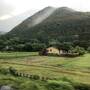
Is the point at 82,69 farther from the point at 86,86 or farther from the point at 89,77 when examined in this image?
the point at 86,86

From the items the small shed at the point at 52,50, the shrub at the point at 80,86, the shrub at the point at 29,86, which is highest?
the small shed at the point at 52,50

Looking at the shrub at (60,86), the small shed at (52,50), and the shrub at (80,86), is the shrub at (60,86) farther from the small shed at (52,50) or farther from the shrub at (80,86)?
the small shed at (52,50)

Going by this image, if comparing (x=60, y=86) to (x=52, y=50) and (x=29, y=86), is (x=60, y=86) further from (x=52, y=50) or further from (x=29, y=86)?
(x=52, y=50)

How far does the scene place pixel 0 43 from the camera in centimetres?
15788

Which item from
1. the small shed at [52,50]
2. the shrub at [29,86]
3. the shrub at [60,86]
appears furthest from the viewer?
the small shed at [52,50]

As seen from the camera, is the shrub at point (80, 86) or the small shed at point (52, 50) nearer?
the shrub at point (80, 86)

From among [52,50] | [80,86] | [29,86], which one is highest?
[52,50]

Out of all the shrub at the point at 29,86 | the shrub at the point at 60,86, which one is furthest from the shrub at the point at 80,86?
the shrub at the point at 29,86

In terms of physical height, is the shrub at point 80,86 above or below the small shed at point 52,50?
below

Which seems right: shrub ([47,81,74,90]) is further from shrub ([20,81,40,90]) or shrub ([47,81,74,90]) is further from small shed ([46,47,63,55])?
small shed ([46,47,63,55])

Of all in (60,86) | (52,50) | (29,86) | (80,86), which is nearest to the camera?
(60,86)

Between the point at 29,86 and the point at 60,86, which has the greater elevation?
the point at 60,86

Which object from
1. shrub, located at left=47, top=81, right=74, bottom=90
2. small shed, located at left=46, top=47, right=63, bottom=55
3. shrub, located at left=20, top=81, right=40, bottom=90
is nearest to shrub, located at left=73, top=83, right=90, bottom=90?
shrub, located at left=47, top=81, right=74, bottom=90

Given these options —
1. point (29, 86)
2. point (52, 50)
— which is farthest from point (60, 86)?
point (52, 50)
